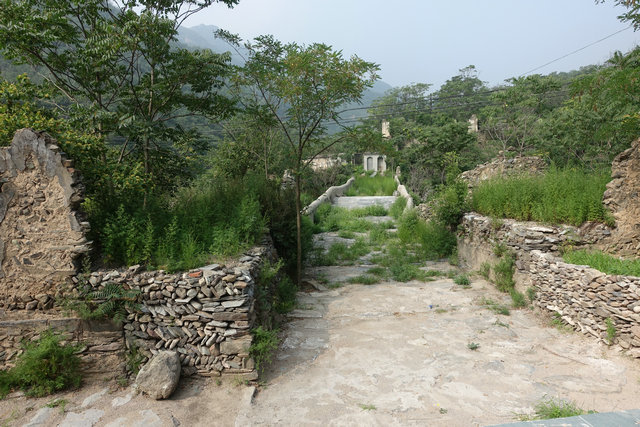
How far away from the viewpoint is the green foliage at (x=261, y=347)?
13.8ft

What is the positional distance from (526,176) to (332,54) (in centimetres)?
515

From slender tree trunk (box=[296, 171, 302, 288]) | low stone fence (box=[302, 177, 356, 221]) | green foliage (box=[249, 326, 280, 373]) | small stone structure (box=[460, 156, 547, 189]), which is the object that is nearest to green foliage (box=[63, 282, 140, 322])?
green foliage (box=[249, 326, 280, 373])

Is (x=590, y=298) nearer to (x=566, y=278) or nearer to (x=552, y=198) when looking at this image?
(x=566, y=278)

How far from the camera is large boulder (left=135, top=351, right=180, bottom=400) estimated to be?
3.83m

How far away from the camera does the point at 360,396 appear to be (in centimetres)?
379

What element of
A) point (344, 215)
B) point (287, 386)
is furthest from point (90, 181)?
point (344, 215)

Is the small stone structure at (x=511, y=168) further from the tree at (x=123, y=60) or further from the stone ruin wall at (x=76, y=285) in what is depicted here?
the stone ruin wall at (x=76, y=285)

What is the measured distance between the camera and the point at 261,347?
4.18 m

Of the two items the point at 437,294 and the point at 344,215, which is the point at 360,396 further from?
the point at 344,215

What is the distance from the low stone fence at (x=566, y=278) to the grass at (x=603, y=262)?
18 centimetres

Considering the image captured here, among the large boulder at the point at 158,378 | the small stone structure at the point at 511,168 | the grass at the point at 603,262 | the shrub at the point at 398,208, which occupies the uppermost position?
the small stone structure at the point at 511,168

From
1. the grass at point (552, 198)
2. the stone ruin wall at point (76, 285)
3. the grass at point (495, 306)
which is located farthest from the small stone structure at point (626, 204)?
the stone ruin wall at point (76, 285)

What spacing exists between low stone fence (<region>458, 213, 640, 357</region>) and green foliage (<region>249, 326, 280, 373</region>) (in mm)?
4207

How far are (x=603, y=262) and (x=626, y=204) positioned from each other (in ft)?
4.31
